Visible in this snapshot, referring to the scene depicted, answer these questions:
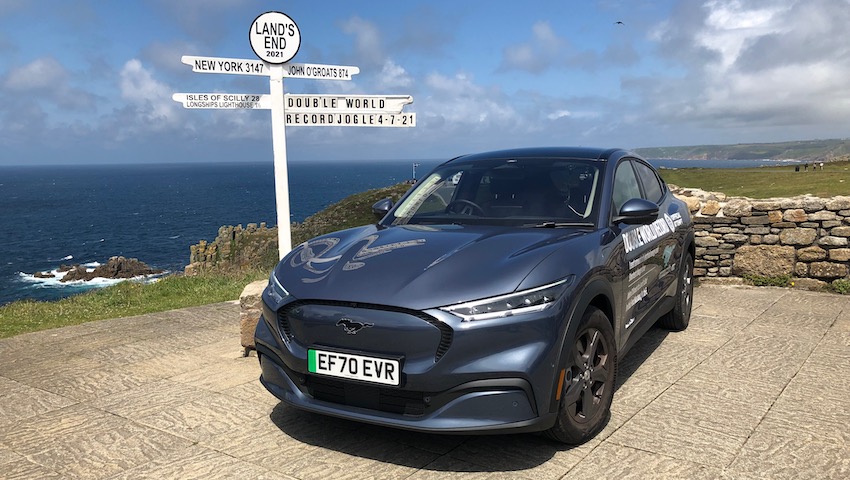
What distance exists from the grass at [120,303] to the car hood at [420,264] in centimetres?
441

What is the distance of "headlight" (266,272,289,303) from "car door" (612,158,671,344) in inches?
79.9

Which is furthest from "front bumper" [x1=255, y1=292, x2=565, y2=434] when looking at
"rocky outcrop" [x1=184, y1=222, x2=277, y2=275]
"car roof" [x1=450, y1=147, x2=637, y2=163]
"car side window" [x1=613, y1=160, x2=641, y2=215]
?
"rocky outcrop" [x1=184, y1=222, x2=277, y2=275]

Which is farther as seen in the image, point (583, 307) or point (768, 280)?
point (768, 280)

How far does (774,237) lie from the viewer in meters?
8.31

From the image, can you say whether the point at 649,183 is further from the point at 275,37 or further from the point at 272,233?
the point at 272,233

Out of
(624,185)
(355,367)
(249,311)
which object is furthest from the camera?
(249,311)

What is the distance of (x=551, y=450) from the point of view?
11.1 feet

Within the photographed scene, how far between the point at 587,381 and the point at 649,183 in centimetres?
264

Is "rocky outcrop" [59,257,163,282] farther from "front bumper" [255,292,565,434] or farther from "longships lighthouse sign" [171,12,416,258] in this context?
"front bumper" [255,292,565,434]

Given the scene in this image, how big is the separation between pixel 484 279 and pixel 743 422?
1928mm

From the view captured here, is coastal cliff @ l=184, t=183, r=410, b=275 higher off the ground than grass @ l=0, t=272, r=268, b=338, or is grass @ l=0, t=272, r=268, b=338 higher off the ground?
grass @ l=0, t=272, r=268, b=338

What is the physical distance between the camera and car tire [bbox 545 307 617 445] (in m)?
3.24

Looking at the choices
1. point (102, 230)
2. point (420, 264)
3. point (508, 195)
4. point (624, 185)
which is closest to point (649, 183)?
point (624, 185)

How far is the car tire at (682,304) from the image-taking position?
19.3ft
